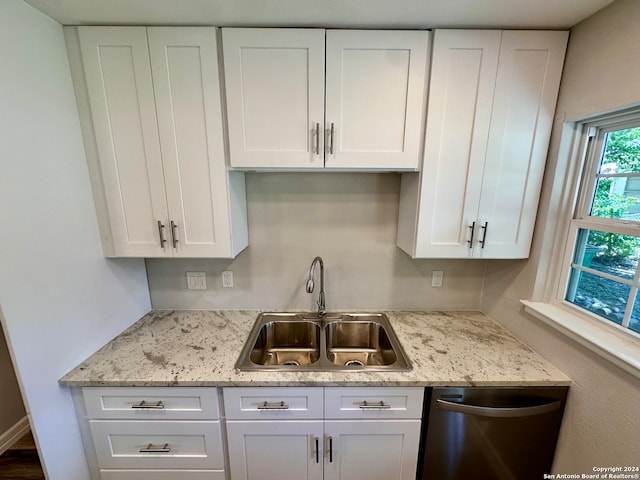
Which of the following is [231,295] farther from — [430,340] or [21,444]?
[21,444]

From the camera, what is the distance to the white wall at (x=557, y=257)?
2.94ft

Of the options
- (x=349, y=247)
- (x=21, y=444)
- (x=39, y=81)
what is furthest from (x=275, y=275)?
(x=21, y=444)

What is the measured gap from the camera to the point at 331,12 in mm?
1040

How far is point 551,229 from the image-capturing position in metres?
1.24

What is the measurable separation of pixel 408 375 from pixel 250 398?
2.36 ft

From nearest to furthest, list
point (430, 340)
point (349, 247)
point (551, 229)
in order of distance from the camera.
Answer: point (551, 229) < point (430, 340) < point (349, 247)

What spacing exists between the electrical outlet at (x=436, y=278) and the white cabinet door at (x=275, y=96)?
3.53 feet

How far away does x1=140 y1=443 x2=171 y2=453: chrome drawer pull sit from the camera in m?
1.18

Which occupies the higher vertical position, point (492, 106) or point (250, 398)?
point (492, 106)

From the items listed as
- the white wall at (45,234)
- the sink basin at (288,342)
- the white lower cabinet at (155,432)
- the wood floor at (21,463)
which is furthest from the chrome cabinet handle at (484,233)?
the wood floor at (21,463)

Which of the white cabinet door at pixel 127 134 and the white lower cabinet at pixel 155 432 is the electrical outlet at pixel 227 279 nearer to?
the white cabinet door at pixel 127 134

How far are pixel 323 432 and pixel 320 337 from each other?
453 millimetres

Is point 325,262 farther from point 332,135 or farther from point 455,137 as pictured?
point 455,137

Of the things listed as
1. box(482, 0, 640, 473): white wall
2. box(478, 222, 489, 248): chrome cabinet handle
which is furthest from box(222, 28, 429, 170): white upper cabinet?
box(482, 0, 640, 473): white wall
